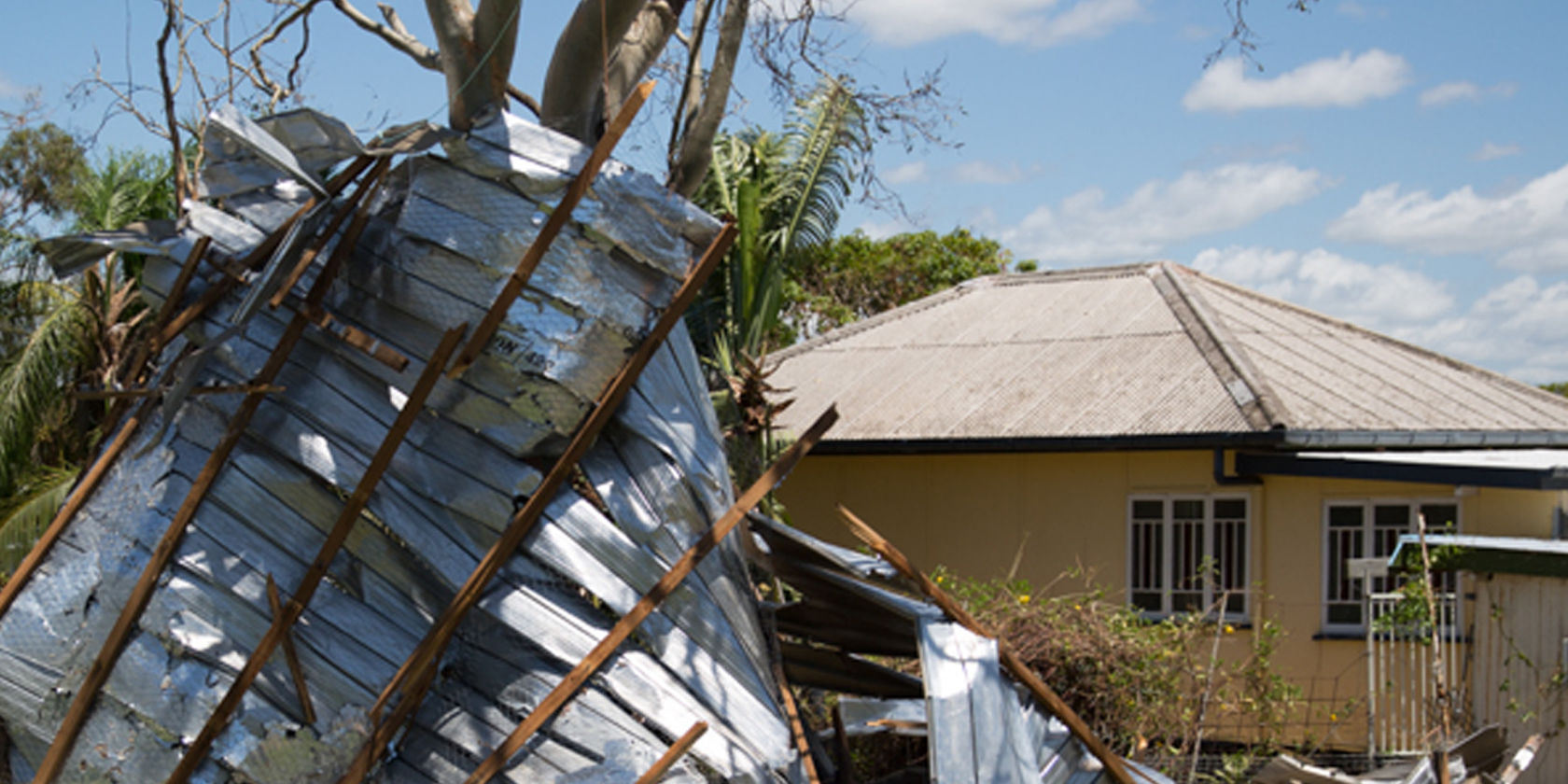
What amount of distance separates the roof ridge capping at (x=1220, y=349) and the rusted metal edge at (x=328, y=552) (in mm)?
8770

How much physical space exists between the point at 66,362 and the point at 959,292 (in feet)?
37.3

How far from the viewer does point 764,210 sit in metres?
14.6

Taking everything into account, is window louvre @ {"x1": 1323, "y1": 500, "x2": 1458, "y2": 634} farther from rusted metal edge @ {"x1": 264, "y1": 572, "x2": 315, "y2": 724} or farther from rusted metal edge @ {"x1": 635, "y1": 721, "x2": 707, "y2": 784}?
rusted metal edge @ {"x1": 264, "y1": 572, "x2": 315, "y2": 724}

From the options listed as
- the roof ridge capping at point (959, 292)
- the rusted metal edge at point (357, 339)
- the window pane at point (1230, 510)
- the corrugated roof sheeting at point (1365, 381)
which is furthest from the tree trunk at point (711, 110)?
the roof ridge capping at point (959, 292)

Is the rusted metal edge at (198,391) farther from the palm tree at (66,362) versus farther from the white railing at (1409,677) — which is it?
the white railing at (1409,677)

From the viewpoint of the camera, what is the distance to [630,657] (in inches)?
194

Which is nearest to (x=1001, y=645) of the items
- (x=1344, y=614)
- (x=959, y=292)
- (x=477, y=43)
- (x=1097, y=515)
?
(x=477, y=43)

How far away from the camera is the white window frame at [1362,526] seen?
11992 millimetres

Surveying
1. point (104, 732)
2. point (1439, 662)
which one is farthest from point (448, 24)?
→ point (1439, 662)

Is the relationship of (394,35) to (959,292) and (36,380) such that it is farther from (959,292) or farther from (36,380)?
(959,292)

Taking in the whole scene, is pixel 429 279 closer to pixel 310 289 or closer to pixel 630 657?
pixel 310 289

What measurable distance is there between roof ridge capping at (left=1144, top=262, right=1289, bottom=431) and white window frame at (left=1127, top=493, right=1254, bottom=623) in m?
0.92

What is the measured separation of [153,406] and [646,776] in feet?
8.11

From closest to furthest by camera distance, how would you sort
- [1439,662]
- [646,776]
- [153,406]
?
1. [646,776]
2. [153,406]
3. [1439,662]
